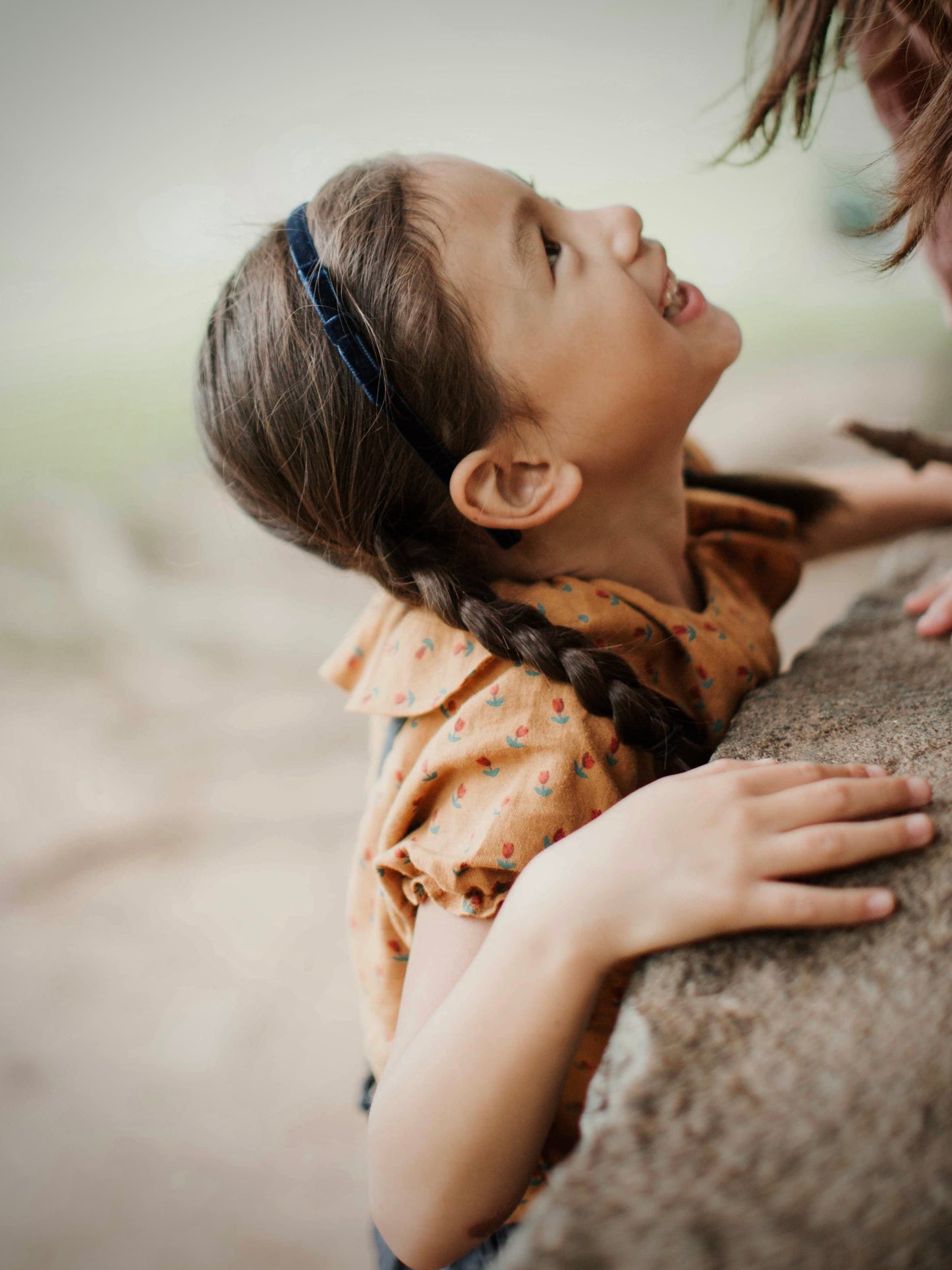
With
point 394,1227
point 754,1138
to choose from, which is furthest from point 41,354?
point 754,1138

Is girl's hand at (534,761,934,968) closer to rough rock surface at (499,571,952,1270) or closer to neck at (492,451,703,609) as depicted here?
rough rock surface at (499,571,952,1270)

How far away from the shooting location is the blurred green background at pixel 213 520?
1.28 m

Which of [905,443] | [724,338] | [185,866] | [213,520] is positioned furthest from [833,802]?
[213,520]

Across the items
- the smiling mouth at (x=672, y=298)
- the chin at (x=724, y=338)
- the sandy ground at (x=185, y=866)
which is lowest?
the sandy ground at (x=185, y=866)

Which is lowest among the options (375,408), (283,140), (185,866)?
(185,866)

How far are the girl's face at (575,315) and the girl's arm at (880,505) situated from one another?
383 millimetres

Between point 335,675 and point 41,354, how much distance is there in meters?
1.79

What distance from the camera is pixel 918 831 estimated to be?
50 centimetres

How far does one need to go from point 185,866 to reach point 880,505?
130cm

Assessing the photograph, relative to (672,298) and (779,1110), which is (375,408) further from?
(779,1110)

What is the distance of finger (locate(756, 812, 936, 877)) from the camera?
0.49 meters

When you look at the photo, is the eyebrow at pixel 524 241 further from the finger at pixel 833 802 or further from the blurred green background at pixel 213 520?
the finger at pixel 833 802

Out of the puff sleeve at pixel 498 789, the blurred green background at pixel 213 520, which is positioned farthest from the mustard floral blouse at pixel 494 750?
the blurred green background at pixel 213 520

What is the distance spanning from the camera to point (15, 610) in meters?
2.20
